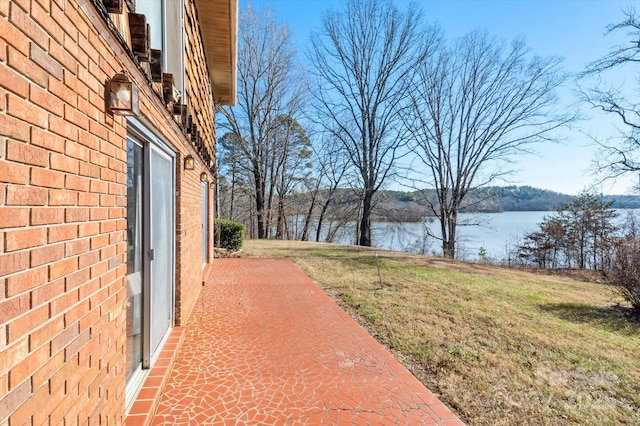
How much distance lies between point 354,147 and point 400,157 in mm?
2870

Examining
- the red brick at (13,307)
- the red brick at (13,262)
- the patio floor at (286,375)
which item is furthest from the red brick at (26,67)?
the patio floor at (286,375)

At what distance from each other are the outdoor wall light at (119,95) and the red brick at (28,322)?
1.10m

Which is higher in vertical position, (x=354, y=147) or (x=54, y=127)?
(x=354, y=147)

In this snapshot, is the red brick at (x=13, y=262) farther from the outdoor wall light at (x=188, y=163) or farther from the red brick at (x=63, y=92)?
the outdoor wall light at (x=188, y=163)

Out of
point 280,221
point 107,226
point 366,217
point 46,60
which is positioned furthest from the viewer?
point 280,221

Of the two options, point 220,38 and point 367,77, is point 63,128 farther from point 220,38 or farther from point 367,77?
point 367,77

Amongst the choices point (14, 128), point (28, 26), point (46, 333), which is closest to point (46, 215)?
point (14, 128)

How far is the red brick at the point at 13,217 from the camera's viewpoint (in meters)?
0.91

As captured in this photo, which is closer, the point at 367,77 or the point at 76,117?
the point at 76,117

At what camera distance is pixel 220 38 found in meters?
5.79

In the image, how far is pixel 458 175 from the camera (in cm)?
1786

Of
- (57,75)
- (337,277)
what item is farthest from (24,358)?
(337,277)

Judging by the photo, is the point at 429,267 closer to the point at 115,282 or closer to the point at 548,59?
the point at 115,282

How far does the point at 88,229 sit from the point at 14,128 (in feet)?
2.00
